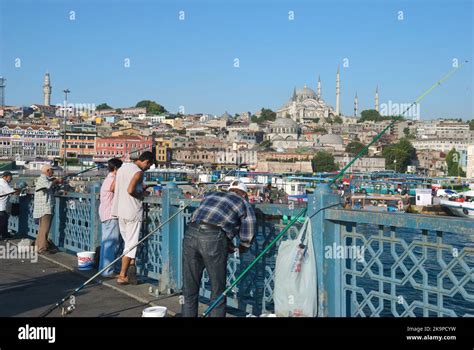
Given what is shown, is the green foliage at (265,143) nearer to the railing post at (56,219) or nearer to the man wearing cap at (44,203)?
the railing post at (56,219)

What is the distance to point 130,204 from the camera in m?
5.46

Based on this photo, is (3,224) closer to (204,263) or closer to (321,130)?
(204,263)

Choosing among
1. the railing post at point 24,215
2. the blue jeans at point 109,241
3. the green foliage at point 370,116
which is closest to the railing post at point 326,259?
the blue jeans at point 109,241

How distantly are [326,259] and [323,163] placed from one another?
3956 inches

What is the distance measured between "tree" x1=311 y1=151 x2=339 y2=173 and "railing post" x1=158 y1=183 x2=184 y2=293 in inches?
3821

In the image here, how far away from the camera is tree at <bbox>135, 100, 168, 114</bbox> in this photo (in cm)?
16775

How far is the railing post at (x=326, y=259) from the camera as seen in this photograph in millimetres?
3705

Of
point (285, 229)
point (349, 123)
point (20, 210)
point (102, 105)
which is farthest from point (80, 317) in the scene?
point (102, 105)

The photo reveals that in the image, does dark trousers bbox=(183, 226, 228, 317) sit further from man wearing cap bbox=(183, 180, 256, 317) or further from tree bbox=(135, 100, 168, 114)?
tree bbox=(135, 100, 168, 114)

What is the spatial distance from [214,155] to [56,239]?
347 feet

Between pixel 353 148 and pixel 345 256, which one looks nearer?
pixel 345 256

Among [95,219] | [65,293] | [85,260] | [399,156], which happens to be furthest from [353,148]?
[65,293]

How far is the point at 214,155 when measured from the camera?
114m
